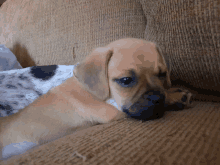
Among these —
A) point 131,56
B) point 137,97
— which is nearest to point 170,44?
point 131,56

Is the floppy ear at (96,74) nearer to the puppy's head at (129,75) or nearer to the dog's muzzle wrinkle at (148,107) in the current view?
the puppy's head at (129,75)

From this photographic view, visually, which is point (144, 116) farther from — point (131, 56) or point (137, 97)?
point (131, 56)

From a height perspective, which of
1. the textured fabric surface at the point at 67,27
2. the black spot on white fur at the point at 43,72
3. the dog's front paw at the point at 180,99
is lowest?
the dog's front paw at the point at 180,99

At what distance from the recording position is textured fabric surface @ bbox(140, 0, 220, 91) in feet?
3.43

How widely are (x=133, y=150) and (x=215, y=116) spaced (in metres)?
0.59

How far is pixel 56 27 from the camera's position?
7.30ft

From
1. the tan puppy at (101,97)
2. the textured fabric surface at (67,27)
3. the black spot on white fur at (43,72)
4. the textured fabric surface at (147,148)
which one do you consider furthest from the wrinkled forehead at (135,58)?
the black spot on white fur at (43,72)

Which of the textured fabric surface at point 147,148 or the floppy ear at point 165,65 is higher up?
the floppy ear at point 165,65

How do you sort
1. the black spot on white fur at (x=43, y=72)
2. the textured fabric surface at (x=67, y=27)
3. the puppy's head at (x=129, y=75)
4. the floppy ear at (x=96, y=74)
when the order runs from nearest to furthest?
the puppy's head at (x=129, y=75), the floppy ear at (x=96, y=74), the black spot on white fur at (x=43, y=72), the textured fabric surface at (x=67, y=27)

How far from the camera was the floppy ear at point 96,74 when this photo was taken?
1186 mm

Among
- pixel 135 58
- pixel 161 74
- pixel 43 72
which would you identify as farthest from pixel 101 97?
pixel 43 72

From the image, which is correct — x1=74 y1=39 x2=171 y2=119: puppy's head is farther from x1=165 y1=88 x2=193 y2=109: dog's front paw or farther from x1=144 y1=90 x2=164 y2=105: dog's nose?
x1=165 y1=88 x2=193 y2=109: dog's front paw

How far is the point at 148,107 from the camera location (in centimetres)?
99

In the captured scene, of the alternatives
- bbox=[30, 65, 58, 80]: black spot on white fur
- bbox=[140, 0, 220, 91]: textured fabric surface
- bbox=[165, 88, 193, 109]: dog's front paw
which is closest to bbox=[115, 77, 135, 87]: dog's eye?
bbox=[165, 88, 193, 109]: dog's front paw
